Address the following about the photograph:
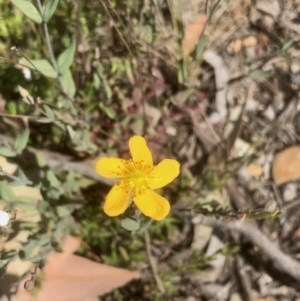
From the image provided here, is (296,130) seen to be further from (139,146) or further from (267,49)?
(139,146)

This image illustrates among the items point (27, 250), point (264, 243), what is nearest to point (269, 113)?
point (264, 243)

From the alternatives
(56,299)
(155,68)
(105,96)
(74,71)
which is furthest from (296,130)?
(56,299)

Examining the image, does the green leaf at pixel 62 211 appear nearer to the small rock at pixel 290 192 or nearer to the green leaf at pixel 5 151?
the green leaf at pixel 5 151

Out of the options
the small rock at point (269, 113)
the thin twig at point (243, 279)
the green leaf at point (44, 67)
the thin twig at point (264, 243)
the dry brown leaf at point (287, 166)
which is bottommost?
the thin twig at point (243, 279)

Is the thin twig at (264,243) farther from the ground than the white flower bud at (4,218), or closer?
closer

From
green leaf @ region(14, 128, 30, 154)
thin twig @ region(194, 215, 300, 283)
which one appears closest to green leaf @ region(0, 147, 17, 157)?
green leaf @ region(14, 128, 30, 154)

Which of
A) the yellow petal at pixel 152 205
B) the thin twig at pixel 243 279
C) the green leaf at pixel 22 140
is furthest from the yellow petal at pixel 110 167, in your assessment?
the thin twig at pixel 243 279

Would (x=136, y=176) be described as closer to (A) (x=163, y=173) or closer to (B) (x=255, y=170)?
(A) (x=163, y=173)
